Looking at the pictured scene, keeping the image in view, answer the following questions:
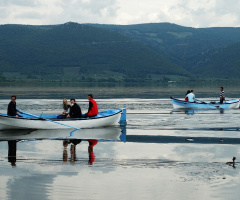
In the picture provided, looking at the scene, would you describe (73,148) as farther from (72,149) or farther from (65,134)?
(65,134)

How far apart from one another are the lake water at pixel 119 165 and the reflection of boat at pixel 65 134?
5 centimetres

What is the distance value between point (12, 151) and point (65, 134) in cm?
625

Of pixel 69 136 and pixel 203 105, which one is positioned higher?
pixel 203 105

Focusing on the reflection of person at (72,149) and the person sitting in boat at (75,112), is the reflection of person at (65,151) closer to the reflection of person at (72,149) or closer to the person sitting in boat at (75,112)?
the reflection of person at (72,149)

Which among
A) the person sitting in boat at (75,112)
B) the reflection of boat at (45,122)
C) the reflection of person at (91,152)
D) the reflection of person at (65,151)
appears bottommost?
the reflection of person at (65,151)

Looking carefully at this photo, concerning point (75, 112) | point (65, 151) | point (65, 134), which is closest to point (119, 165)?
point (65, 151)

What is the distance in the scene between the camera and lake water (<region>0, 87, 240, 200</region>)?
1388cm

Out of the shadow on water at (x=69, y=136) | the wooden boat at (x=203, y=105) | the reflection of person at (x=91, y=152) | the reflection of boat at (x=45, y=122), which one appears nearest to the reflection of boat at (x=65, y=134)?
the shadow on water at (x=69, y=136)

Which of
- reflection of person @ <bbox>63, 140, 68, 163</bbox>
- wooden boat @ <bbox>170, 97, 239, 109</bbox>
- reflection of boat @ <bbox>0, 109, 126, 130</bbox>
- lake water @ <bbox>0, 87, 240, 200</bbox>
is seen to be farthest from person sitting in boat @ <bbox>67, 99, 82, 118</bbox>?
wooden boat @ <bbox>170, 97, 239, 109</bbox>

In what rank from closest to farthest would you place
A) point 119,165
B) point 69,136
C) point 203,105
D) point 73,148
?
1. point 119,165
2. point 73,148
3. point 69,136
4. point 203,105

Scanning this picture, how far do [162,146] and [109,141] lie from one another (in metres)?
3.05

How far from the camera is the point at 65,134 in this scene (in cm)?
2656

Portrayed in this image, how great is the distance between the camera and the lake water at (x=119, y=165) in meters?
13.9

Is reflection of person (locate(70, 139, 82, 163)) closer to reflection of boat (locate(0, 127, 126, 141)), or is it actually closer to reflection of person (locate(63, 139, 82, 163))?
reflection of person (locate(63, 139, 82, 163))
